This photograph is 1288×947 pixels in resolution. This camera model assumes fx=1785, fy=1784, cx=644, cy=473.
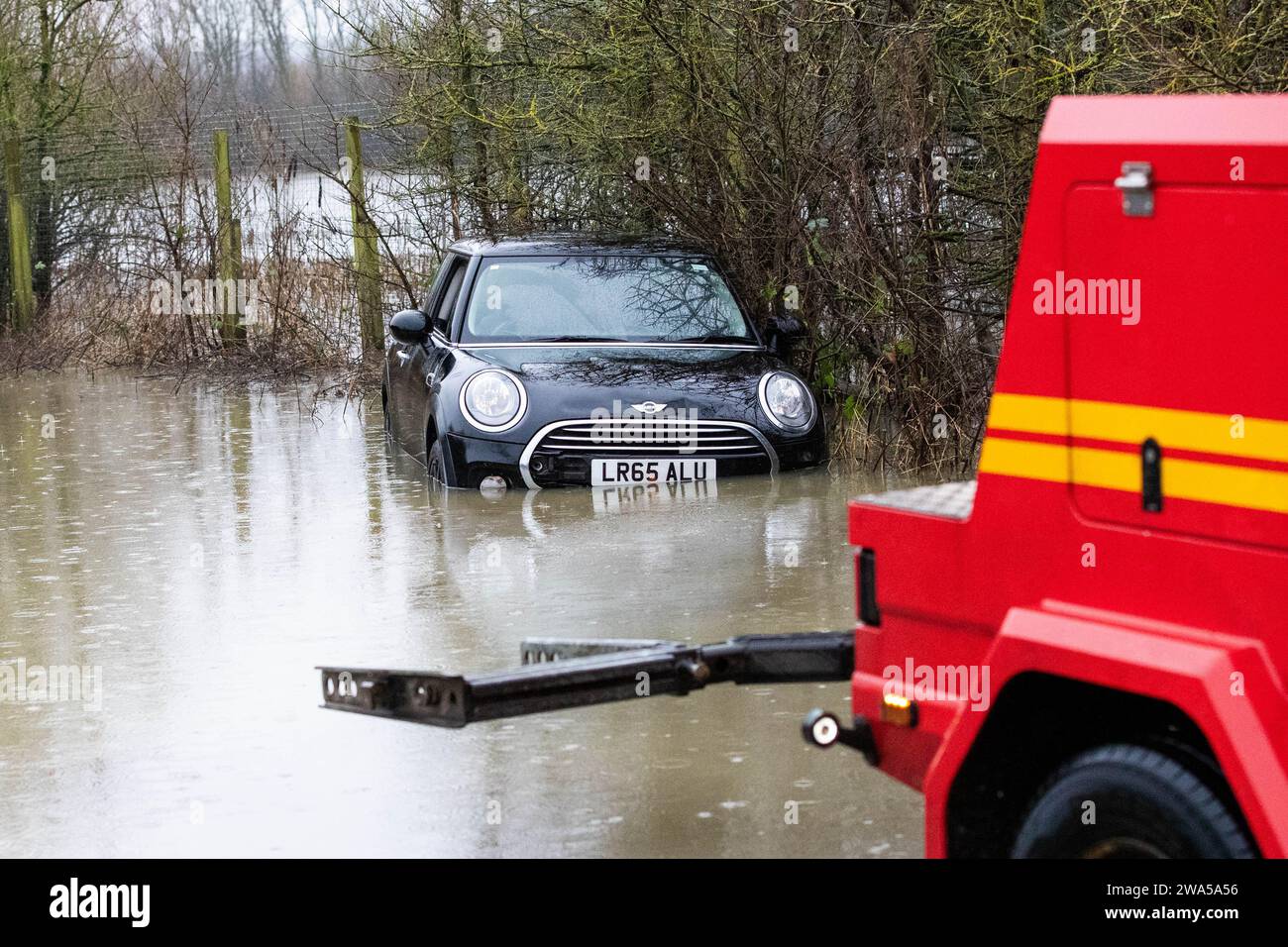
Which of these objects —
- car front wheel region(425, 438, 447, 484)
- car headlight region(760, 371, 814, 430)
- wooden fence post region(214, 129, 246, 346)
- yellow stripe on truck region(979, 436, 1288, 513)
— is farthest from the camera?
wooden fence post region(214, 129, 246, 346)

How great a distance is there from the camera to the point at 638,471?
1005cm

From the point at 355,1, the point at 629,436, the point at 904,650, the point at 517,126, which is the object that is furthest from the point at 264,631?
the point at 355,1

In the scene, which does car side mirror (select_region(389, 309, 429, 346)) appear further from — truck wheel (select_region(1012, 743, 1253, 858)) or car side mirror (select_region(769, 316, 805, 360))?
truck wheel (select_region(1012, 743, 1253, 858))

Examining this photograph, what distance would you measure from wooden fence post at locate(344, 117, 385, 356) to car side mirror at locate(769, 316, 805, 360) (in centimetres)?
692

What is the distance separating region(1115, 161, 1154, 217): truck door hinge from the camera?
3363 millimetres

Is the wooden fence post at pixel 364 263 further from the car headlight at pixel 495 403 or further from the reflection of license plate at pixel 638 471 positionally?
the reflection of license plate at pixel 638 471

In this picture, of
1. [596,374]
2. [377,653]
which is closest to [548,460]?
[596,374]

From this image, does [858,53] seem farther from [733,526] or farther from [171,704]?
[171,704]

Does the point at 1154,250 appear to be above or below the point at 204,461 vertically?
above

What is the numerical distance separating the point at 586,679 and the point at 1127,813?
5.58ft

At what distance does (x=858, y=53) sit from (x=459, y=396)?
11.4ft

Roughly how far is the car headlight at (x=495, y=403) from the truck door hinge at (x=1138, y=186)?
688 centimetres

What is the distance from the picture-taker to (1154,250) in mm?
3361

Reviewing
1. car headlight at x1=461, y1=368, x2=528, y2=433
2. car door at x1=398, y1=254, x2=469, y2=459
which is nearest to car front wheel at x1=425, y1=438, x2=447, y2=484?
car door at x1=398, y1=254, x2=469, y2=459
